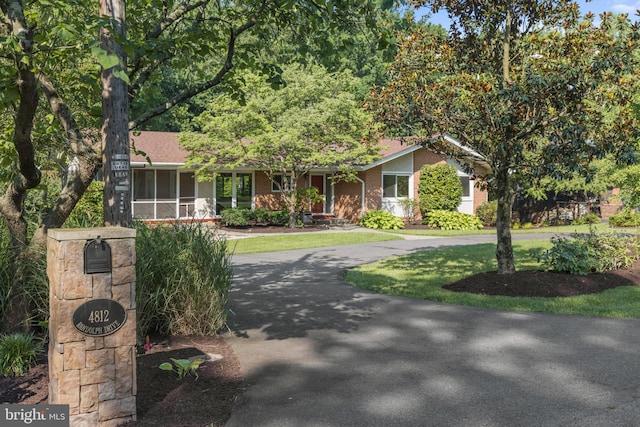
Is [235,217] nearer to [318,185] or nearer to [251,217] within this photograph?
[251,217]

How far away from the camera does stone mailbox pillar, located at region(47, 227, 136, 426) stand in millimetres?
A: 4086

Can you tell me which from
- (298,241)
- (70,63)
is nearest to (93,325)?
(70,63)

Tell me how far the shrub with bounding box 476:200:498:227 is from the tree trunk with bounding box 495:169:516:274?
18929 millimetres

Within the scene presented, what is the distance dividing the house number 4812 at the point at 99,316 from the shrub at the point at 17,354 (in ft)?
5.86

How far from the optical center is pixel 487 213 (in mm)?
28875

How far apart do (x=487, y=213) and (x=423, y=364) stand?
80.0ft

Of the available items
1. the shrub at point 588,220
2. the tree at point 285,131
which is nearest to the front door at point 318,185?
the tree at point 285,131

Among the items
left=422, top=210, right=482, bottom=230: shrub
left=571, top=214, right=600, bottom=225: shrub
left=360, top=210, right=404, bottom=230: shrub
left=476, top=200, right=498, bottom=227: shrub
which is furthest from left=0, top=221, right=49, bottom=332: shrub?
left=571, top=214, right=600, bottom=225: shrub

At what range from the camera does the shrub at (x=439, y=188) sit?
28484mm

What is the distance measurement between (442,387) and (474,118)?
19.3ft

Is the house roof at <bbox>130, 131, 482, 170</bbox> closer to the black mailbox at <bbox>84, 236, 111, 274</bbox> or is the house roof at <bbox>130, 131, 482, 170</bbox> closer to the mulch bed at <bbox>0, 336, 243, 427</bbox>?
the mulch bed at <bbox>0, 336, 243, 427</bbox>

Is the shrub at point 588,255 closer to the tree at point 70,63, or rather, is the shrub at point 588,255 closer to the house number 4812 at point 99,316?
the tree at point 70,63

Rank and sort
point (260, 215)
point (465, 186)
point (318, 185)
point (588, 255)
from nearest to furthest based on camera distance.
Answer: point (588, 255), point (260, 215), point (318, 185), point (465, 186)

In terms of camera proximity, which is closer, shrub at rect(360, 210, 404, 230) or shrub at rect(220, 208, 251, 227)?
shrub at rect(220, 208, 251, 227)
